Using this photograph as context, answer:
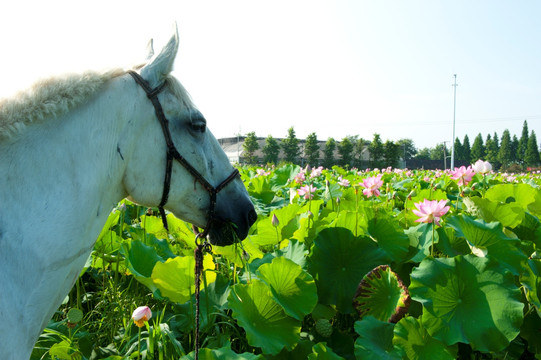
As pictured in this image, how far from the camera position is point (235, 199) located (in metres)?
1.76

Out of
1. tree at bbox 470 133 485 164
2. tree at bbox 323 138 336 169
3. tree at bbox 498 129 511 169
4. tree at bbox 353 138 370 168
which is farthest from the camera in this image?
tree at bbox 470 133 485 164

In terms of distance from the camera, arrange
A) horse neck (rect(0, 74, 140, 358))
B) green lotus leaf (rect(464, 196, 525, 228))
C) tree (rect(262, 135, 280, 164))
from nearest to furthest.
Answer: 1. horse neck (rect(0, 74, 140, 358))
2. green lotus leaf (rect(464, 196, 525, 228))
3. tree (rect(262, 135, 280, 164))

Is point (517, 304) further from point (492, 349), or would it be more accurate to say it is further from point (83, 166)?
point (83, 166)

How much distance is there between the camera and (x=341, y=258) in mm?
2209

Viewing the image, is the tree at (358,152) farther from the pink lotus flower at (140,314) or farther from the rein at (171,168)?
the pink lotus flower at (140,314)

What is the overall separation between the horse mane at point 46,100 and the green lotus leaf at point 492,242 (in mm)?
1977

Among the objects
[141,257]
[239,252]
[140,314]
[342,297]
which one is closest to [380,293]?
[342,297]

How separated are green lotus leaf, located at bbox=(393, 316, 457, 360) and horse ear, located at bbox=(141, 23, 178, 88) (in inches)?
59.8

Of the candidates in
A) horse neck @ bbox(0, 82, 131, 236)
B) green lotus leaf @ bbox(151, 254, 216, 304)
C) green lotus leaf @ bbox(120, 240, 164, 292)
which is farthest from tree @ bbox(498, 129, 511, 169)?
horse neck @ bbox(0, 82, 131, 236)

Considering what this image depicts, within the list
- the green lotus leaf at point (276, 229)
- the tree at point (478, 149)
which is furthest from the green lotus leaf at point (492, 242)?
the tree at point (478, 149)

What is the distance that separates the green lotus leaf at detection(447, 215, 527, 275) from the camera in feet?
6.55

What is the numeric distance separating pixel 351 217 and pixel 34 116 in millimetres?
1872

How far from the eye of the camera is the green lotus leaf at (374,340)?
1.64m

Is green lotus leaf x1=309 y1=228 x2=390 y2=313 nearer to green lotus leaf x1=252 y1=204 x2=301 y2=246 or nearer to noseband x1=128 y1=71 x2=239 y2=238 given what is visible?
green lotus leaf x1=252 y1=204 x2=301 y2=246
